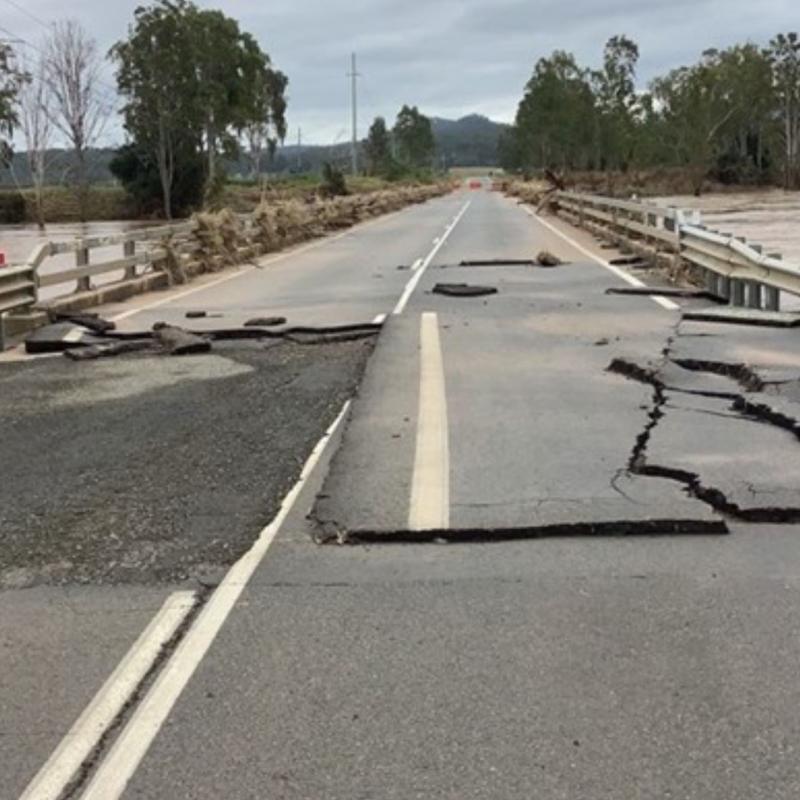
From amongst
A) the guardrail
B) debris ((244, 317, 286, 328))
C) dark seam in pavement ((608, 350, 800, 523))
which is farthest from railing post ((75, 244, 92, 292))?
dark seam in pavement ((608, 350, 800, 523))

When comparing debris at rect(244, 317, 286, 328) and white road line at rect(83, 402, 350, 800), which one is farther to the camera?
debris at rect(244, 317, 286, 328)

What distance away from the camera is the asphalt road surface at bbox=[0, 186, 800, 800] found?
3.51 metres

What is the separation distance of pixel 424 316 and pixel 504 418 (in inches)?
241

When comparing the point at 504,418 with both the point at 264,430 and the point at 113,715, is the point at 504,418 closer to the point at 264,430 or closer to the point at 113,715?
the point at 264,430

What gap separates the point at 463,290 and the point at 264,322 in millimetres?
4052

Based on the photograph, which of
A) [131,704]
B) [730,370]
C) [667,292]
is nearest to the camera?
[131,704]

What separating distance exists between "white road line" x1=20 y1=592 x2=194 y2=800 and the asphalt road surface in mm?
13

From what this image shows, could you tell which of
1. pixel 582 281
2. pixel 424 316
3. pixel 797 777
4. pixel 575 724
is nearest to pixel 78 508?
pixel 575 724

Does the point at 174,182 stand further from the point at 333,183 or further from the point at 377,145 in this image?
the point at 377,145

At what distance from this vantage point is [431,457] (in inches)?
275

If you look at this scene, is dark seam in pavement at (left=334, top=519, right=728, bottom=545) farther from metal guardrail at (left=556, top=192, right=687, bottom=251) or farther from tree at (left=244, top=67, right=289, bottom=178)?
tree at (left=244, top=67, right=289, bottom=178)

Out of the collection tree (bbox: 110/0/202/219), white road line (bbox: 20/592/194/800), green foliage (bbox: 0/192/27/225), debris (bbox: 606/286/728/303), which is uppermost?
tree (bbox: 110/0/202/219)

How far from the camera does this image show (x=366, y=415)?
8.34m

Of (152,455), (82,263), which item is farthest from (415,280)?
(152,455)
